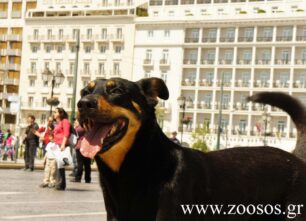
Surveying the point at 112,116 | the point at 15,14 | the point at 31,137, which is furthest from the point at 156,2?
the point at 112,116

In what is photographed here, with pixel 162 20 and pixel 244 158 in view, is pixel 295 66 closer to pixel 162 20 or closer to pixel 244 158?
pixel 162 20

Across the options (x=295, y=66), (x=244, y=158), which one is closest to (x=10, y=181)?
(x=244, y=158)

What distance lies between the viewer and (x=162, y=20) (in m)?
102

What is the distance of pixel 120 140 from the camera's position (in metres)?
4.09

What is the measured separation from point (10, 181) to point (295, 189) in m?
14.0

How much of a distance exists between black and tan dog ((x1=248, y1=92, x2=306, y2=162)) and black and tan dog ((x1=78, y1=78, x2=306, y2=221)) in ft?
2.34

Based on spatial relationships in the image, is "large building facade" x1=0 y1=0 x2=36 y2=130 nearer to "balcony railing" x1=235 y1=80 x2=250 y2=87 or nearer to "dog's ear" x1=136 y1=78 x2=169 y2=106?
"balcony railing" x1=235 y1=80 x2=250 y2=87

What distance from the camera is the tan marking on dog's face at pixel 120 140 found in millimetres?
4074

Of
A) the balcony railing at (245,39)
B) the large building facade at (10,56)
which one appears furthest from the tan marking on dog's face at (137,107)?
the large building facade at (10,56)

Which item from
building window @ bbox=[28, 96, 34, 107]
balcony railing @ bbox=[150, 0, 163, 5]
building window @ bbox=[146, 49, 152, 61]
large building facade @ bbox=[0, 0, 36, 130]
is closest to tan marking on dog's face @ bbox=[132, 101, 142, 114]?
building window @ bbox=[146, 49, 152, 61]

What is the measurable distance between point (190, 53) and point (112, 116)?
328 ft

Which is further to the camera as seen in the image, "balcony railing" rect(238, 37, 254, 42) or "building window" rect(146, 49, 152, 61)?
"building window" rect(146, 49, 152, 61)

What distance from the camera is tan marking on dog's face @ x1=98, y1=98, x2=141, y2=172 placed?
407cm

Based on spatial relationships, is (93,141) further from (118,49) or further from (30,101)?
(30,101)
